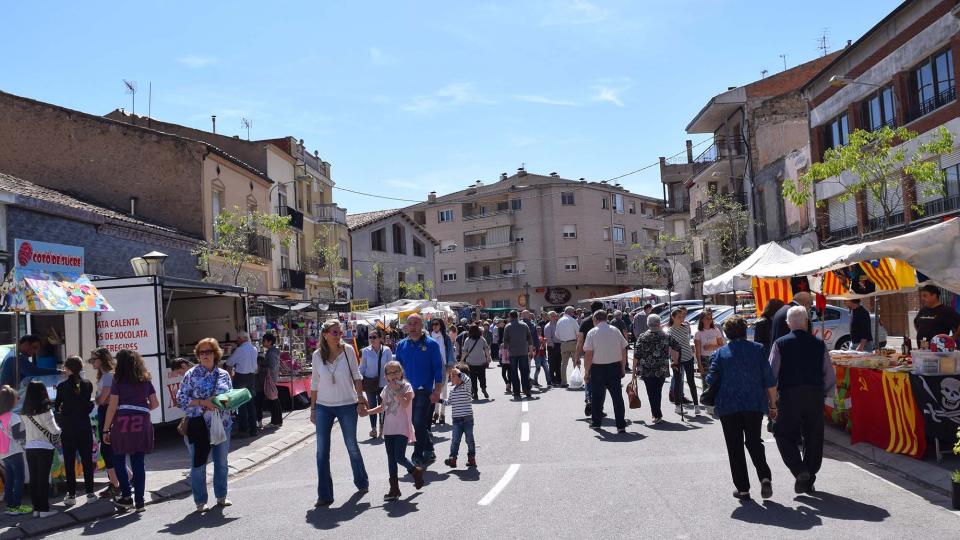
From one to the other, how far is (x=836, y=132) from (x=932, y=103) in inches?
265

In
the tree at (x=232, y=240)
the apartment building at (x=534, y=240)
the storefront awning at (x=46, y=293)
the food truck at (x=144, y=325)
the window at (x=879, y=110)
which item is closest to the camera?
the storefront awning at (x=46, y=293)

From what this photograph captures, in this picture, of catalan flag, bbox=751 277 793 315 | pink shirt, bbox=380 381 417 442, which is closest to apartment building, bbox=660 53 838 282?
catalan flag, bbox=751 277 793 315

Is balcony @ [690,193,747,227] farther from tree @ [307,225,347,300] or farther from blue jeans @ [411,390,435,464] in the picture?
blue jeans @ [411,390,435,464]

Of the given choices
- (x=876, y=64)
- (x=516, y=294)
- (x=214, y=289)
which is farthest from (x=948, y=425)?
(x=516, y=294)

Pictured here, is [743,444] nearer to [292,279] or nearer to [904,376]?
[904,376]

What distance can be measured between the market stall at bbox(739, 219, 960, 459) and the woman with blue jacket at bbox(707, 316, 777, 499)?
6.95 ft

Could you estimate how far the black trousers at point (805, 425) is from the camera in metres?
8.00

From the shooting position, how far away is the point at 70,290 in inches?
413

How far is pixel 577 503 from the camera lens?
25.5 ft

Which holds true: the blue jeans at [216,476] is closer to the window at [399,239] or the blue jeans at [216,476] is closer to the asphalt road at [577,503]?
the asphalt road at [577,503]

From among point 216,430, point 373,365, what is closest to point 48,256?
point 373,365

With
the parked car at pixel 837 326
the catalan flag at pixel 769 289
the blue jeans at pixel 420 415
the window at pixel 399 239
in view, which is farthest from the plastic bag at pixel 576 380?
the window at pixel 399 239

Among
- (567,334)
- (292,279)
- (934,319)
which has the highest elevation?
(292,279)

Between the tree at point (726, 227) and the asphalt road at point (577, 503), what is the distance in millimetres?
29845
